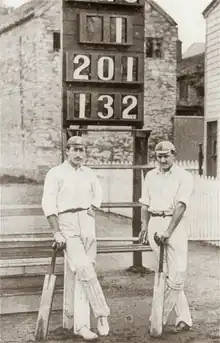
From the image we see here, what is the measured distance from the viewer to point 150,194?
493 centimetres

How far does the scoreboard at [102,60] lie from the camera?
595 centimetres

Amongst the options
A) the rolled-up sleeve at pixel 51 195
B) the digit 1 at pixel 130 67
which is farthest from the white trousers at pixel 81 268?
the digit 1 at pixel 130 67

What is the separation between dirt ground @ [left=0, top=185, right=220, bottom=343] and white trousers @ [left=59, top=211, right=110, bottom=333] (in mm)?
197

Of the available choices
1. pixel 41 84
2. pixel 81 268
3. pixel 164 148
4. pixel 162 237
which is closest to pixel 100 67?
pixel 164 148

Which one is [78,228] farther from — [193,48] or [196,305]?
[193,48]

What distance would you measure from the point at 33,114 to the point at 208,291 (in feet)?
50.8

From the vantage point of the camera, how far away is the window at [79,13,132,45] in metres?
5.96

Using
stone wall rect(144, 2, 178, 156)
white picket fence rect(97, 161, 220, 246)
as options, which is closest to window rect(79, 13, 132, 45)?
white picket fence rect(97, 161, 220, 246)

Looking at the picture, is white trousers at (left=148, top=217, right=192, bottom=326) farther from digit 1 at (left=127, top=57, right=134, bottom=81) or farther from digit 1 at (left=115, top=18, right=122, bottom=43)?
digit 1 at (left=115, top=18, right=122, bottom=43)

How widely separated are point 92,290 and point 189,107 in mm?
21856

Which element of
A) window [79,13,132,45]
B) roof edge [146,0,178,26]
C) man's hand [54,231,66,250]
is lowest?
man's hand [54,231,66,250]

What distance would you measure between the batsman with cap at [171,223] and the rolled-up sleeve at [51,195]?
0.74 metres

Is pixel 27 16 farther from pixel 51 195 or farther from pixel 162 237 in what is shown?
pixel 162 237

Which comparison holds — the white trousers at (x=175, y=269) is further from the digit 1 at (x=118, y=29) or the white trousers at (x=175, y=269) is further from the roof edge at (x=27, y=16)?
the roof edge at (x=27, y=16)
